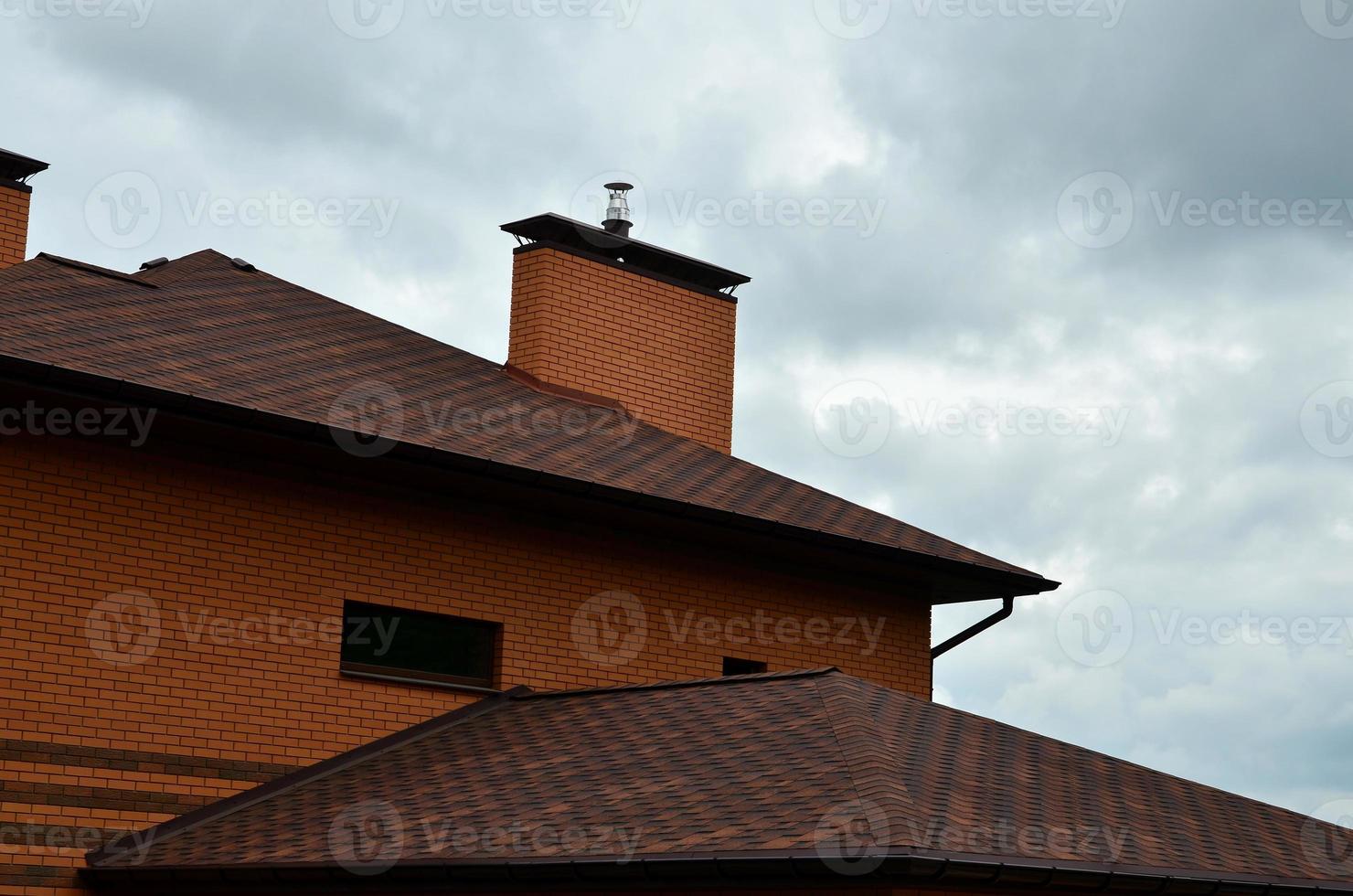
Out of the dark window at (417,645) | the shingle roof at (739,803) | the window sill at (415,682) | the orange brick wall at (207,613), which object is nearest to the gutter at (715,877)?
the shingle roof at (739,803)

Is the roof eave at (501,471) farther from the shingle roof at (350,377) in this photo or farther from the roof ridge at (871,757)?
the roof ridge at (871,757)

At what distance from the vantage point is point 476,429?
38.9ft

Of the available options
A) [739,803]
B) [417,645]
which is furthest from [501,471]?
[739,803]

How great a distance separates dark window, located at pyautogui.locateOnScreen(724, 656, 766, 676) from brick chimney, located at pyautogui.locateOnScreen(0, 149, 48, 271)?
8.16 m

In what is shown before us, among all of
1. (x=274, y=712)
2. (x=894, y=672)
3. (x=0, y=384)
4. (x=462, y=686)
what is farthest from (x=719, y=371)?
(x=0, y=384)

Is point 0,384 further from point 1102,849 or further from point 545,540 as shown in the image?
point 1102,849

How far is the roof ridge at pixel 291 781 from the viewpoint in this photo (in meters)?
Result: 9.40

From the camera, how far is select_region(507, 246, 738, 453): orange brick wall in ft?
49.6

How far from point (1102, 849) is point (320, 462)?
575 cm

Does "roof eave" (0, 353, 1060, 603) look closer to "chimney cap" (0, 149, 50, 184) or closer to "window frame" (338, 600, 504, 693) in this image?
"window frame" (338, 600, 504, 693)

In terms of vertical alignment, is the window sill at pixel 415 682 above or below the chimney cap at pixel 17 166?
below

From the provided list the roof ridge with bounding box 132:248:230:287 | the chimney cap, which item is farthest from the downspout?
the chimney cap

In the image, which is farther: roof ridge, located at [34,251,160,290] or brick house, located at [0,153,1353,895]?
roof ridge, located at [34,251,160,290]

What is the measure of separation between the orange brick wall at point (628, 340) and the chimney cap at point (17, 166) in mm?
4889
